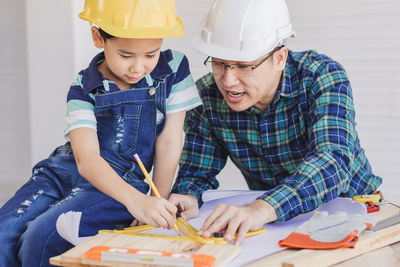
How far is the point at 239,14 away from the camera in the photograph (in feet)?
7.00

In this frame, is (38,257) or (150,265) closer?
(150,265)

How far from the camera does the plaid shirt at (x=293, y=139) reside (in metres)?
1.99

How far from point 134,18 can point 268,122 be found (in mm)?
697

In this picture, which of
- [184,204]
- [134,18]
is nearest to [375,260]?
[184,204]

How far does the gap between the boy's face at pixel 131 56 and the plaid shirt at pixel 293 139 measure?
18.6 inches

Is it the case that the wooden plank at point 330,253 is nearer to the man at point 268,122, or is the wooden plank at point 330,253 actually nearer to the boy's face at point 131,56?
the man at point 268,122

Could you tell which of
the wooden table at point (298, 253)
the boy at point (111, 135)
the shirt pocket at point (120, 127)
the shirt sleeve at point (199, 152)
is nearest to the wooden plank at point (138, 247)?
the wooden table at point (298, 253)

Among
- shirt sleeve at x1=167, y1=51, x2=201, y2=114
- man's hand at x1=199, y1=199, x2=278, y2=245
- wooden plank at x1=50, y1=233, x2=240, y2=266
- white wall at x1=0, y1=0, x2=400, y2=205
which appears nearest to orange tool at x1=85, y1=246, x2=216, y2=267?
wooden plank at x1=50, y1=233, x2=240, y2=266

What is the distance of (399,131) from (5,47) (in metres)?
2.59

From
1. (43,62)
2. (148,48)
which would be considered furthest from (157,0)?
(43,62)

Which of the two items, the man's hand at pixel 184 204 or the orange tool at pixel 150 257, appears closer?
the orange tool at pixel 150 257

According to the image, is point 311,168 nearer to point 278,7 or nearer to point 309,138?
point 309,138

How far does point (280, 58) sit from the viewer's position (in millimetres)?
2270

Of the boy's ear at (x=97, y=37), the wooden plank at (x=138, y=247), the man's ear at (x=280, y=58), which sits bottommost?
the wooden plank at (x=138, y=247)
